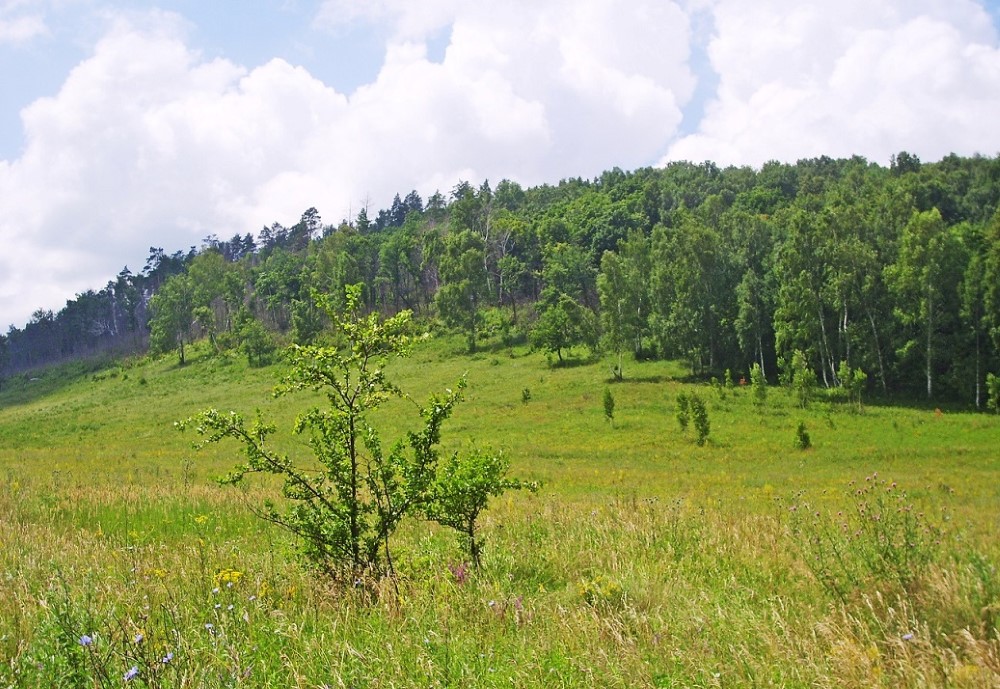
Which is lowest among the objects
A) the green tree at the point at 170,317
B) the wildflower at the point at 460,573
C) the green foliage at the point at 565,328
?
the wildflower at the point at 460,573

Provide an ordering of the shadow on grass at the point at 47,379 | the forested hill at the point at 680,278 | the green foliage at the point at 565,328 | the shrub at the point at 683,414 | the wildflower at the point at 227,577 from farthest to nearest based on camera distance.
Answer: the shadow on grass at the point at 47,379, the green foliage at the point at 565,328, the forested hill at the point at 680,278, the shrub at the point at 683,414, the wildflower at the point at 227,577

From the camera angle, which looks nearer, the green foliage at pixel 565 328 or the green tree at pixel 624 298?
the green tree at pixel 624 298

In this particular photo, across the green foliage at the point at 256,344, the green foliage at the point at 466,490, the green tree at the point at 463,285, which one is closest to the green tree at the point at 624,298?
the green tree at the point at 463,285

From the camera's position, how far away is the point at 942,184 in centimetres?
8281

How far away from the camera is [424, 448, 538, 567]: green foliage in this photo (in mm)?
5988

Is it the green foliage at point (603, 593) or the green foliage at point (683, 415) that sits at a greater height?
the green foliage at point (603, 593)

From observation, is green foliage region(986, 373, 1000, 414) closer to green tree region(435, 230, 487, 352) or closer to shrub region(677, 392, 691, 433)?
shrub region(677, 392, 691, 433)

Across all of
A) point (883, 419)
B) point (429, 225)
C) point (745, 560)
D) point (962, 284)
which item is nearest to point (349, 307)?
point (745, 560)

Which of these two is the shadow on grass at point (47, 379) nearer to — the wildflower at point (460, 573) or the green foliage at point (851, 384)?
the green foliage at point (851, 384)

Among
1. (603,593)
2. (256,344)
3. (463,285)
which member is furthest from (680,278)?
(603,593)

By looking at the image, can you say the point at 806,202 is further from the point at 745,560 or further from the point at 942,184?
the point at 745,560

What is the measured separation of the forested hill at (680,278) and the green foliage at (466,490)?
15.2 m

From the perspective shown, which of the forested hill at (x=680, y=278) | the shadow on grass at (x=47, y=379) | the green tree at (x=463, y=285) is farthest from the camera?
the shadow on grass at (x=47, y=379)

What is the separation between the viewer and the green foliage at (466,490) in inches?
236
